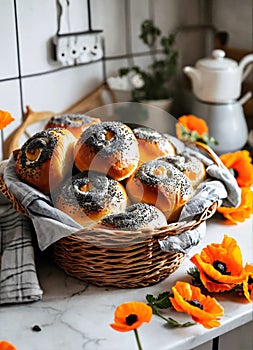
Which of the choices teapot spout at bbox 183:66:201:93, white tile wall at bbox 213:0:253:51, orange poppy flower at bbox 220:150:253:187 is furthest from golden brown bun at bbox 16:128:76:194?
white tile wall at bbox 213:0:253:51

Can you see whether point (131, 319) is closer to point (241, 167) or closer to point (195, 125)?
point (241, 167)

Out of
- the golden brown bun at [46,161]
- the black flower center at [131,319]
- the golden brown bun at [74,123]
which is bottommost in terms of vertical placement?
the black flower center at [131,319]

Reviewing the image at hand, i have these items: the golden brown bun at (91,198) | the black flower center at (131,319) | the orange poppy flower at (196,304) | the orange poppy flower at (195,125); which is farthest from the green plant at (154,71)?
the black flower center at (131,319)

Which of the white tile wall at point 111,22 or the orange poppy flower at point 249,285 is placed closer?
the orange poppy flower at point 249,285

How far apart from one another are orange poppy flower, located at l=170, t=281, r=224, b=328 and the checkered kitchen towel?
0.67 feet

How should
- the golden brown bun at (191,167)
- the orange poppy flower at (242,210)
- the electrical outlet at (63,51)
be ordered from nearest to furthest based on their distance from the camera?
the golden brown bun at (191,167)
the orange poppy flower at (242,210)
the electrical outlet at (63,51)

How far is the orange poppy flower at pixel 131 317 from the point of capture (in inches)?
29.9

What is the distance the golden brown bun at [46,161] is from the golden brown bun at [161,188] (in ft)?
0.35

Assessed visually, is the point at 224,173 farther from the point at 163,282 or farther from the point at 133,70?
the point at 133,70

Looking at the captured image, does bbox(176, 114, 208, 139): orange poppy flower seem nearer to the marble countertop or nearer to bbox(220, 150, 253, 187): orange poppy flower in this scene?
bbox(220, 150, 253, 187): orange poppy flower

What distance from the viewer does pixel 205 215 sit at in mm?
932

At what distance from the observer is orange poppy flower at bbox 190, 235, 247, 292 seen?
90 centimetres

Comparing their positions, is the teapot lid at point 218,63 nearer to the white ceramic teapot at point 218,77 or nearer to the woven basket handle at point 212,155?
the white ceramic teapot at point 218,77

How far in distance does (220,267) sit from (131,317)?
207 millimetres
